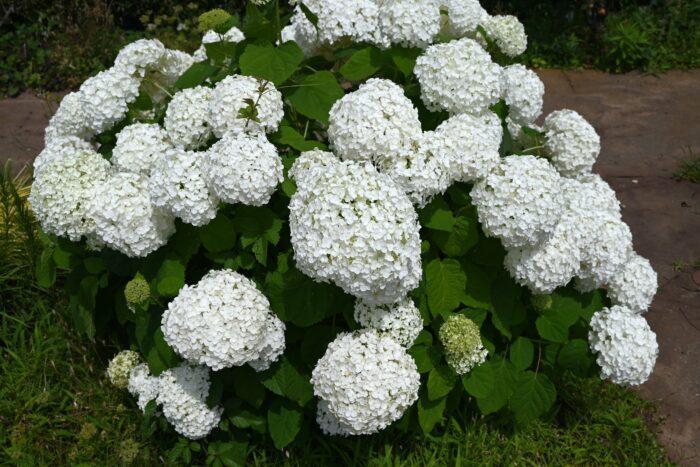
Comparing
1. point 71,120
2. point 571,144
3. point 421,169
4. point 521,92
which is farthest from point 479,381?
point 71,120

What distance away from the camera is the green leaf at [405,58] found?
119 inches

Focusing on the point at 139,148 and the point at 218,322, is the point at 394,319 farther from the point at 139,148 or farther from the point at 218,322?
the point at 139,148

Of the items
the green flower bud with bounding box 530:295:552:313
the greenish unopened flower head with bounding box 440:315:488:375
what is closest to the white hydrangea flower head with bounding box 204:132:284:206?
the greenish unopened flower head with bounding box 440:315:488:375

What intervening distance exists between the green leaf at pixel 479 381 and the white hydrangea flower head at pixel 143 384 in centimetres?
145

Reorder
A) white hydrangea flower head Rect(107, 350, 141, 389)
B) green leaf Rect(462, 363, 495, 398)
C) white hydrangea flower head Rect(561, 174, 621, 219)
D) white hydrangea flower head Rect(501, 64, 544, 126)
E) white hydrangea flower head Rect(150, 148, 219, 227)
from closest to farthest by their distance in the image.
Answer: white hydrangea flower head Rect(150, 148, 219, 227)
green leaf Rect(462, 363, 495, 398)
white hydrangea flower head Rect(561, 174, 621, 219)
white hydrangea flower head Rect(107, 350, 141, 389)
white hydrangea flower head Rect(501, 64, 544, 126)

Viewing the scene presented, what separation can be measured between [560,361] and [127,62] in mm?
2576

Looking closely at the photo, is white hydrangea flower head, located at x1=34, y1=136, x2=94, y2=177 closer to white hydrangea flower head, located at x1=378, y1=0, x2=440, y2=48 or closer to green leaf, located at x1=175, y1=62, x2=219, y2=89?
green leaf, located at x1=175, y1=62, x2=219, y2=89

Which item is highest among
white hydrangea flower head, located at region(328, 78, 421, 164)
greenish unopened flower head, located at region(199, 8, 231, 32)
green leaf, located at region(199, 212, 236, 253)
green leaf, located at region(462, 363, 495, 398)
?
greenish unopened flower head, located at region(199, 8, 231, 32)

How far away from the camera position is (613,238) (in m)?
2.95

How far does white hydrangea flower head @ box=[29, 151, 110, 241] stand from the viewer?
9.18 ft

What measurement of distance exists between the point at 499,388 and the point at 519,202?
0.95m

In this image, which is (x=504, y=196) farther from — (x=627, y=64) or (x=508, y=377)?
(x=627, y=64)

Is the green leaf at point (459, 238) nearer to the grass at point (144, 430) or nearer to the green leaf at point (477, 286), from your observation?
the green leaf at point (477, 286)

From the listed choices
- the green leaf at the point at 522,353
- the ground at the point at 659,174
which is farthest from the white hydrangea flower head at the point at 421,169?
the ground at the point at 659,174
